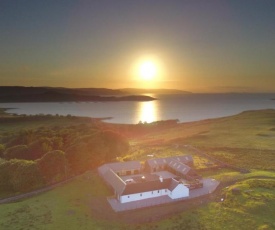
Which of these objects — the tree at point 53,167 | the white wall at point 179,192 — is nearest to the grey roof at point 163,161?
the white wall at point 179,192

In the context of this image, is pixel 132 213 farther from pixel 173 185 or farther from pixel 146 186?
pixel 173 185

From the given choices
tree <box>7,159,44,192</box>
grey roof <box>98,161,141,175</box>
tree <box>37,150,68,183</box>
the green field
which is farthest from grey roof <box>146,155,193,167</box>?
tree <box>7,159,44,192</box>

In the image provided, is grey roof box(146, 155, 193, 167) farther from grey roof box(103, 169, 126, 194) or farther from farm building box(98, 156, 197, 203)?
grey roof box(103, 169, 126, 194)

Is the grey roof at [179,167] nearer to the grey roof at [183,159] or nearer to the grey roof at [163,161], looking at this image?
the grey roof at [163,161]

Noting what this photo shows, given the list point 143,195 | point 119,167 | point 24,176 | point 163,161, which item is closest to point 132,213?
point 143,195

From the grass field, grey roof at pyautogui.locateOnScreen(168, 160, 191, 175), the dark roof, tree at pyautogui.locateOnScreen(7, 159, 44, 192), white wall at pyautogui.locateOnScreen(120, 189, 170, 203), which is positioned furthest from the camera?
grey roof at pyautogui.locateOnScreen(168, 160, 191, 175)

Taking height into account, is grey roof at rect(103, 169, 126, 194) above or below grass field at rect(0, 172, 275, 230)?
above

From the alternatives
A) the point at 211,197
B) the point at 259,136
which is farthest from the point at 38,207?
the point at 259,136
